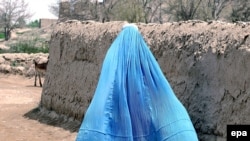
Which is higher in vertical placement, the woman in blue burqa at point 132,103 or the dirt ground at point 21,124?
the woman in blue burqa at point 132,103

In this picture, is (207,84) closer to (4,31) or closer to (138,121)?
(138,121)

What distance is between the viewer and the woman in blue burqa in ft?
11.3

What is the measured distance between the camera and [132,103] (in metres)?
3.51

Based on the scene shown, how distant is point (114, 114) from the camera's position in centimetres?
348

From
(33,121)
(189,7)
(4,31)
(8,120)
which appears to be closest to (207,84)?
(33,121)

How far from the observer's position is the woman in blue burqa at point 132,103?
3.46 metres

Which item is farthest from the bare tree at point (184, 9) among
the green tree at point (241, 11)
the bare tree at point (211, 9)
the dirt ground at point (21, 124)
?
the dirt ground at point (21, 124)

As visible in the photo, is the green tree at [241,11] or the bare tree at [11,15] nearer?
the green tree at [241,11]

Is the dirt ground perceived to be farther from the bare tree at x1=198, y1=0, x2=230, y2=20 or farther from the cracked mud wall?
the bare tree at x1=198, y1=0, x2=230, y2=20

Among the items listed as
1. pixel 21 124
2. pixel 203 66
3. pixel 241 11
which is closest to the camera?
pixel 203 66

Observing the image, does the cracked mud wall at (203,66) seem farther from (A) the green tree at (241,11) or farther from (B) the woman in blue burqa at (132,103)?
(A) the green tree at (241,11)

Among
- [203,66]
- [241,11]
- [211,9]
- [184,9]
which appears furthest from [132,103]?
[211,9]

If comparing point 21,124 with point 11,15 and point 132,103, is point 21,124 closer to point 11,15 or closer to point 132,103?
point 132,103

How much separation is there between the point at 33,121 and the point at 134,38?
19.0ft
